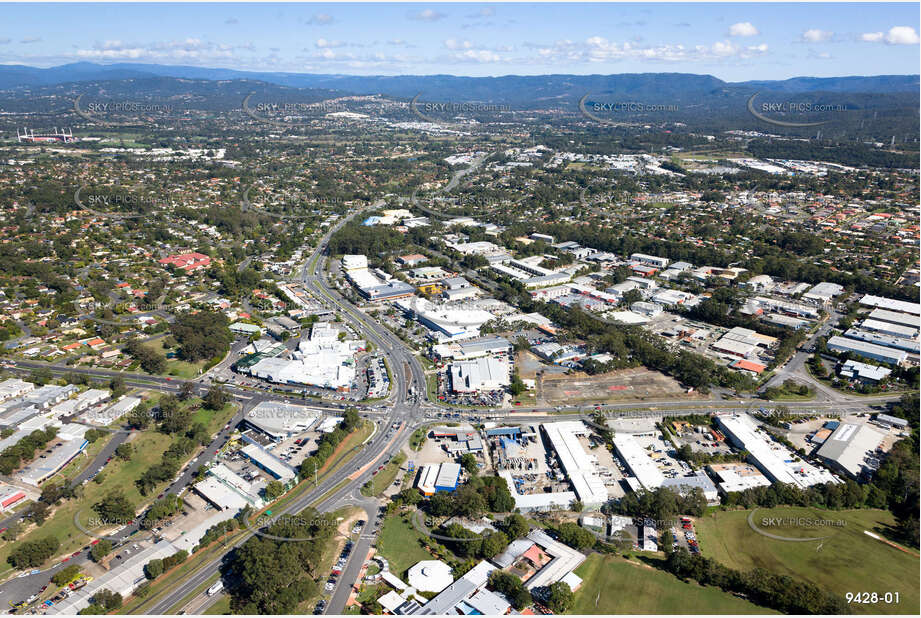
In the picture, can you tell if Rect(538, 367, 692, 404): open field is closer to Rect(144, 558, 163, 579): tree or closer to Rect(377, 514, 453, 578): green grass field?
Rect(377, 514, 453, 578): green grass field

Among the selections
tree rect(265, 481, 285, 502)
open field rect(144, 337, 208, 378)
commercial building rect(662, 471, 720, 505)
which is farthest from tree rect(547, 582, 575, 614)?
open field rect(144, 337, 208, 378)

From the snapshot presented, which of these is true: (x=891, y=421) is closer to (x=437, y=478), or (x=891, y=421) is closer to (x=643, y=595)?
(x=643, y=595)

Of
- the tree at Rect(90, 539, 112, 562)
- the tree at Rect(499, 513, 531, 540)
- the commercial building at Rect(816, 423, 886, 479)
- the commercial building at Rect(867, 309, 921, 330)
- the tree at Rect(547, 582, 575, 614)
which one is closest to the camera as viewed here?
the tree at Rect(547, 582, 575, 614)

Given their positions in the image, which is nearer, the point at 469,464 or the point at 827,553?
the point at 827,553

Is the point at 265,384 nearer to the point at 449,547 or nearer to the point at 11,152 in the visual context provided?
the point at 449,547

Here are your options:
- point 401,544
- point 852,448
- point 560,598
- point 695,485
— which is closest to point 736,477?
point 695,485

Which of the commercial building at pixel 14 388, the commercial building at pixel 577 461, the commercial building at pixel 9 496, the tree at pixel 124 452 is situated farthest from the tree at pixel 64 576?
the commercial building at pixel 577 461

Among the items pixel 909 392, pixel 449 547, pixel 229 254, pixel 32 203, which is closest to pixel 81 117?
pixel 32 203
